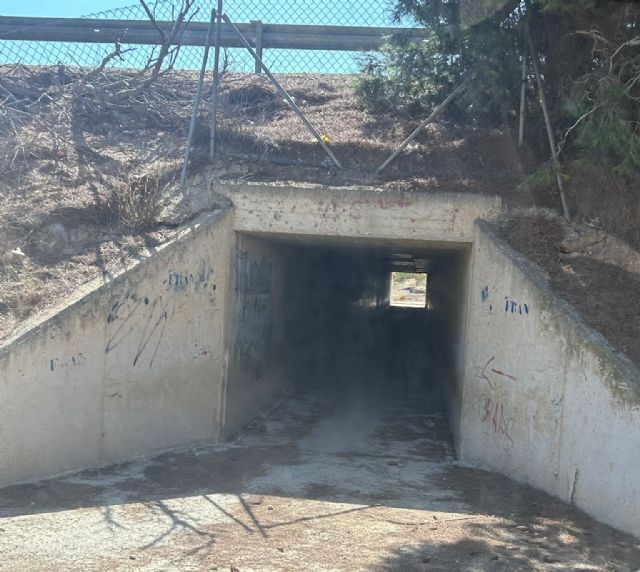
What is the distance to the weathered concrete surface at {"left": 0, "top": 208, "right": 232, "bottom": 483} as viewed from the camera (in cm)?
670

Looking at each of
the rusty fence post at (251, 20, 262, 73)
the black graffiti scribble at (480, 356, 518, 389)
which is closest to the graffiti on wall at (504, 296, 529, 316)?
the black graffiti scribble at (480, 356, 518, 389)

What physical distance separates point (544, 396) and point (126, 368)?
4247 millimetres

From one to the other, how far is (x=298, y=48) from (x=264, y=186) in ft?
15.4

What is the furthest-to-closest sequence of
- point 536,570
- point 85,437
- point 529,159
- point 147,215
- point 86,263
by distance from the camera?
point 529,159, point 147,215, point 86,263, point 85,437, point 536,570

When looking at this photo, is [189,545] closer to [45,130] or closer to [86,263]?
[86,263]

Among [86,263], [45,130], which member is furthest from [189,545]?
[45,130]

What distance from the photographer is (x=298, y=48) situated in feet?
41.4

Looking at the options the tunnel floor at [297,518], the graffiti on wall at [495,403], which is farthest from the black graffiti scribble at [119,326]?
the graffiti on wall at [495,403]

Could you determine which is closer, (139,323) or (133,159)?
(139,323)

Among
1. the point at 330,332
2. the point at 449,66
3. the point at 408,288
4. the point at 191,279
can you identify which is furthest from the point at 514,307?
the point at 408,288

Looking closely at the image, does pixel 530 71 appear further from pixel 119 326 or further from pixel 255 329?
pixel 119 326

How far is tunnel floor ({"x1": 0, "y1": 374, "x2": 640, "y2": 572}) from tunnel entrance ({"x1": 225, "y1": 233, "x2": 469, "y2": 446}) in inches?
59.8

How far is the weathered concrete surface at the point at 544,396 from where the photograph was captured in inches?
239

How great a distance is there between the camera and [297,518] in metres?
6.19
